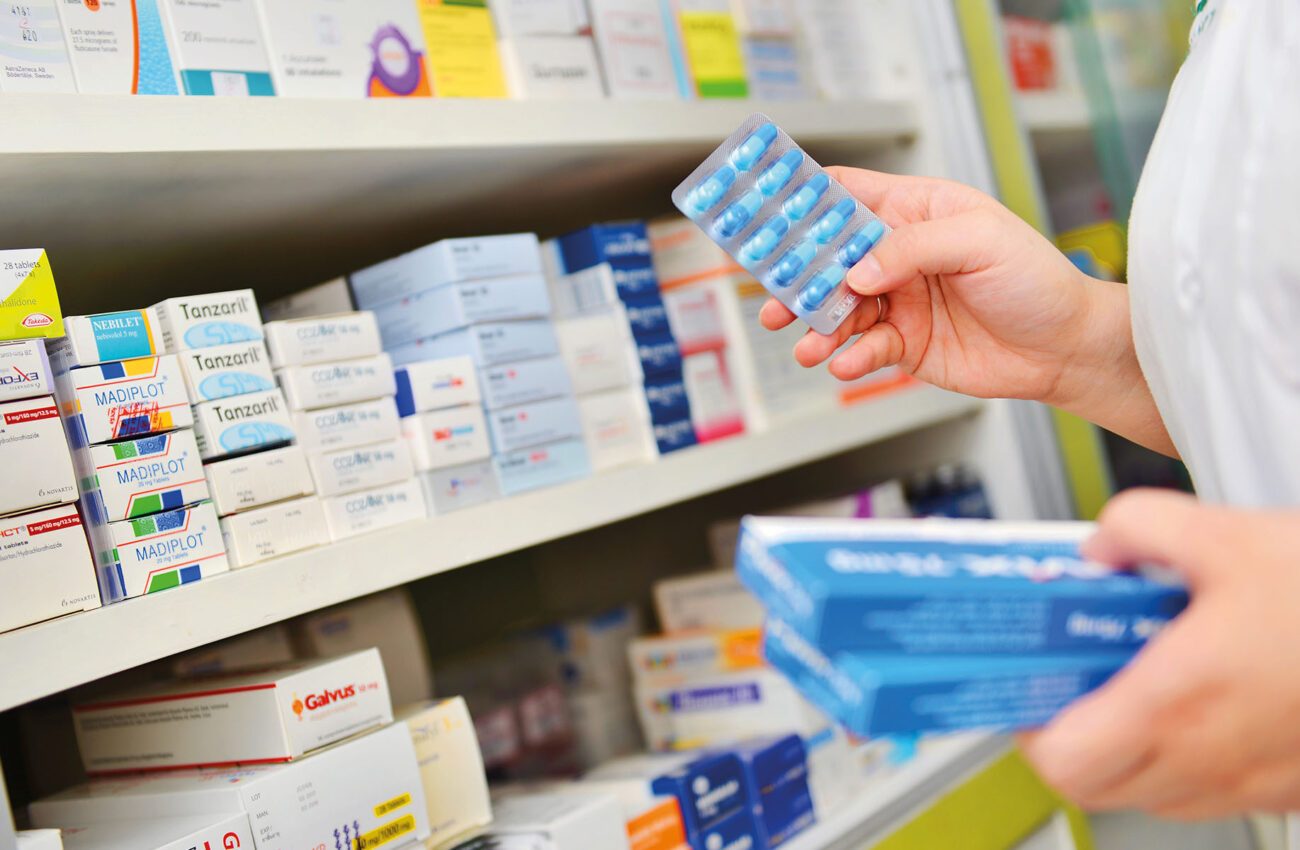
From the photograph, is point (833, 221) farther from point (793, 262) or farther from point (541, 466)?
point (541, 466)

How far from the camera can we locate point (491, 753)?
1.46 metres

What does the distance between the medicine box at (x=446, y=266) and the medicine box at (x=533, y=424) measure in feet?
0.49

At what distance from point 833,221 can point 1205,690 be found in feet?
1.77

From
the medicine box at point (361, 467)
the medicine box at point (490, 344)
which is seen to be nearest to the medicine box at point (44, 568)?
the medicine box at point (361, 467)

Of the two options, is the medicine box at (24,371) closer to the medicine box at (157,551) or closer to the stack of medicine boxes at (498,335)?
the medicine box at (157,551)

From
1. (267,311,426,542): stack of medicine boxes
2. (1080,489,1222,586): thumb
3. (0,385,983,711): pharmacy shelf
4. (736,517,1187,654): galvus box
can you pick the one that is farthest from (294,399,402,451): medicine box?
(1080,489,1222,586): thumb

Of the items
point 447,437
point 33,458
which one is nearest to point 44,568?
point 33,458

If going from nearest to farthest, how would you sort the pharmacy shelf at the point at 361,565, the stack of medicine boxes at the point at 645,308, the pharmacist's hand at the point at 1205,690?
the pharmacist's hand at the point at 1205,690
the pharmacy shelf at the point at 361,565
the stack of medicine boxes at the point at 645,308

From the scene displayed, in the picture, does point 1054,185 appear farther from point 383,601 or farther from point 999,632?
point 999,632

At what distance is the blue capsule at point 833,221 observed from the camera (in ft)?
3.01

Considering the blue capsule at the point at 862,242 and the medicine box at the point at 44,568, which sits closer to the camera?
the medicine box at the point at 44,568

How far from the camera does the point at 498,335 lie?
3.82 ft

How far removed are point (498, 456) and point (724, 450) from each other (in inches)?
12.1

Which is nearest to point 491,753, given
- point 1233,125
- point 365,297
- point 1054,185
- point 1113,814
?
point 365,297
